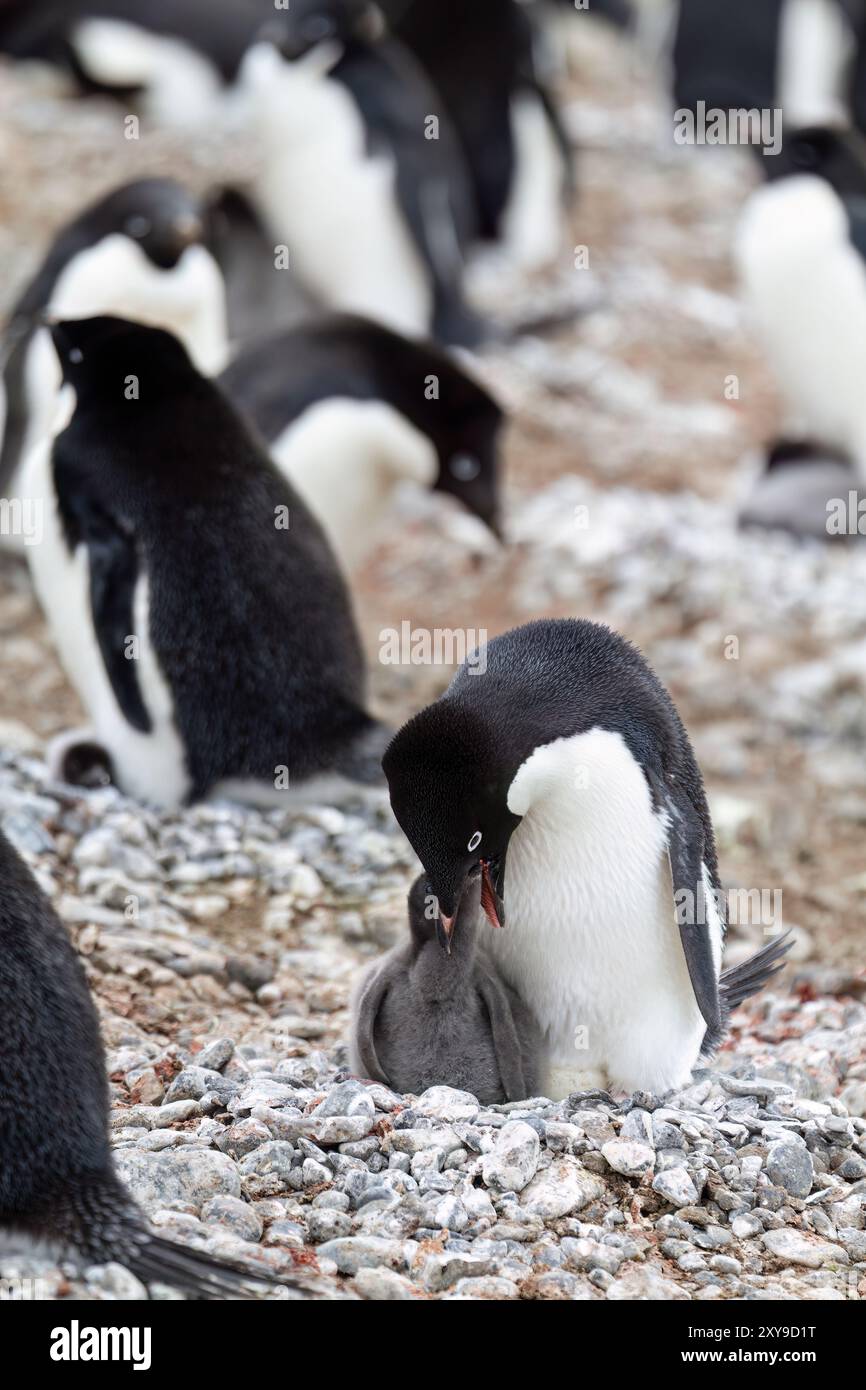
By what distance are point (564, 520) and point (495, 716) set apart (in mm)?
4355

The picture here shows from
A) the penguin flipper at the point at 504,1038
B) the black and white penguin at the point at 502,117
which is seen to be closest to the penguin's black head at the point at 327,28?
the black and white penguin at the point at 502,117

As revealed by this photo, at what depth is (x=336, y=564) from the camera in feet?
15.6

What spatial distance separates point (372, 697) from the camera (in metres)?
5.91

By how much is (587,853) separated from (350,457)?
119 inches

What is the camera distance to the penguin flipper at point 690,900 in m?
3.19

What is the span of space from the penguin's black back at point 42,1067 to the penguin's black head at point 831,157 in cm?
624

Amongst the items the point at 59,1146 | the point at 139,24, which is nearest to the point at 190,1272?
the point at 59,1146

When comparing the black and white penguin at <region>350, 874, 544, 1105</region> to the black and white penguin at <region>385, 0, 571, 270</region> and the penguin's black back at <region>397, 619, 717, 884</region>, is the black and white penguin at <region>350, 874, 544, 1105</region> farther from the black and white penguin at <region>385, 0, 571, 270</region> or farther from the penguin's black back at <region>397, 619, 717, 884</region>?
the black and white penguin at <region>385, 0, 571, 270</region>

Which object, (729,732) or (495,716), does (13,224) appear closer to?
(729,732)

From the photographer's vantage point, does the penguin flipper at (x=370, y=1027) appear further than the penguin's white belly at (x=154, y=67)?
No

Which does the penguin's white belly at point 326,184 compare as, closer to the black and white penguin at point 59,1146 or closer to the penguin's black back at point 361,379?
the penguin's black back at point 361,379

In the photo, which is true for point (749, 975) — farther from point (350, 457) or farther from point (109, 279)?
point (109, 279)

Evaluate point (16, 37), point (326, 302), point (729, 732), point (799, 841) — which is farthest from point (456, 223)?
point (799, 841)

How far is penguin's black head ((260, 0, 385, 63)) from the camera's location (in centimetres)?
858
